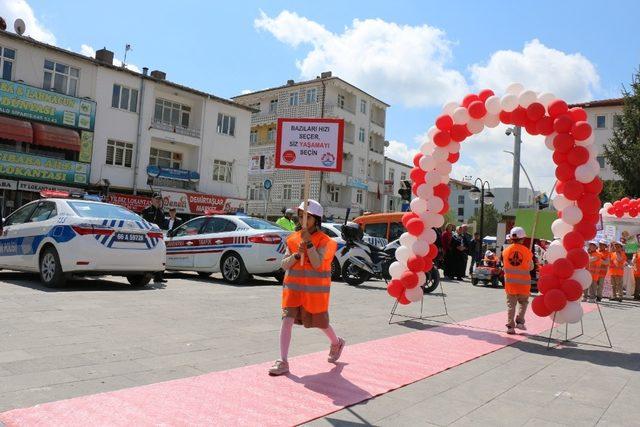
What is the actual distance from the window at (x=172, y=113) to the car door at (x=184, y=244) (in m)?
21.4

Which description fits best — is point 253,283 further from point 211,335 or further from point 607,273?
point 607,273

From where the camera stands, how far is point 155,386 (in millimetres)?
4590

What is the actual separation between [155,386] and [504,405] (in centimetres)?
289

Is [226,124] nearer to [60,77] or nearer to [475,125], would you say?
[60,77]

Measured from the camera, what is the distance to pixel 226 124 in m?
37.5

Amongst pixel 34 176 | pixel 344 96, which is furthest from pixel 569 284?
pixel 344 96

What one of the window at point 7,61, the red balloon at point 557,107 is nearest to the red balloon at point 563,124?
the red balloon at point 557,107

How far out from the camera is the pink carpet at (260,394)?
3.84 m

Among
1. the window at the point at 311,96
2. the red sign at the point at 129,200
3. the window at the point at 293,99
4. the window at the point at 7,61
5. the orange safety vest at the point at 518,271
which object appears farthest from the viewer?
the window at the point at 293,99

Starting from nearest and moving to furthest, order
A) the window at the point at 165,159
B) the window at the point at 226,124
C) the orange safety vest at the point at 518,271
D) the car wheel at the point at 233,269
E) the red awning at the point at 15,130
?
the orange safety vest at the point at 518,271
the car wheel at the point at 233,269
the red awning at the point at 15,130
the window at the point at 165,159
the window at the point at 226,124

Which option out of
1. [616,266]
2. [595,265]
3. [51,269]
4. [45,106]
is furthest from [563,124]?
[45,106]

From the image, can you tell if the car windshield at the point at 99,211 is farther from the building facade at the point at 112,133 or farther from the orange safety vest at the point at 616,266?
the building facade at the point at 112,133

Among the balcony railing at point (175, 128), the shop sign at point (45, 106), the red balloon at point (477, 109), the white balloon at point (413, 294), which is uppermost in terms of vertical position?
the balcony railing at point (175, 128)

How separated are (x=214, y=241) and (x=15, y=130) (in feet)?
58.0
